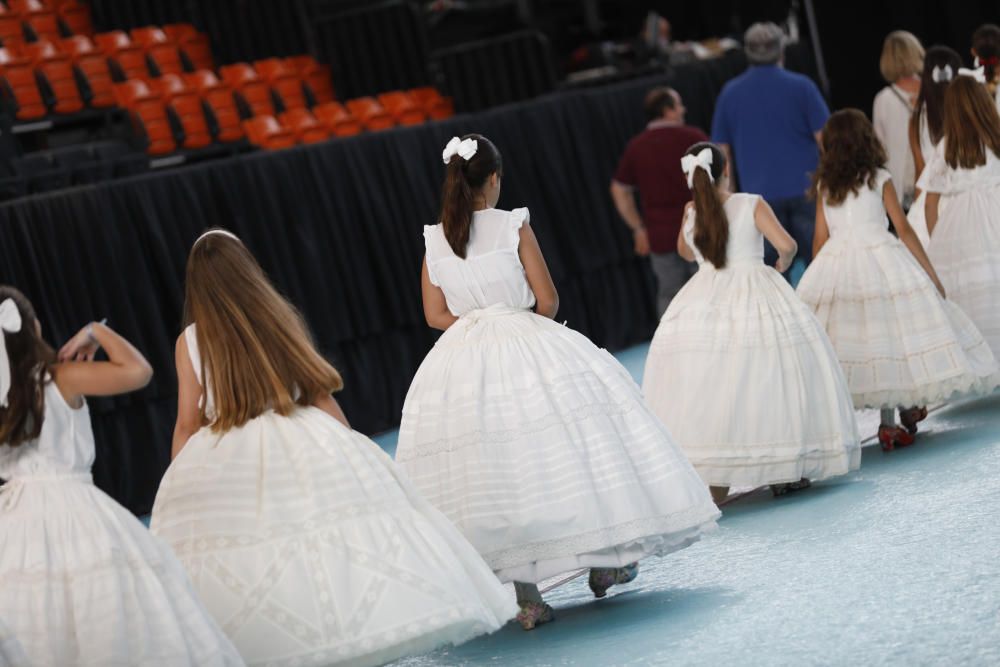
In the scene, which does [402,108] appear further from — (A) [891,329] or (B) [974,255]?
(A) [891,329]

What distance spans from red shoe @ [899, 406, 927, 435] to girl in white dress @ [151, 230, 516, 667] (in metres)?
3.37

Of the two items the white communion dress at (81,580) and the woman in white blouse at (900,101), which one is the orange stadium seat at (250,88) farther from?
the white communion dress at (81,580)

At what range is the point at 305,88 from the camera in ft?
52.7

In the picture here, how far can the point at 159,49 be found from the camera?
1556 cm

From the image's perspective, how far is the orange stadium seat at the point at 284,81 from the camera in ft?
51.4

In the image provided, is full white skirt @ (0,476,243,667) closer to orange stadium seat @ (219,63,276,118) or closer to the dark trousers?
the dark trousers

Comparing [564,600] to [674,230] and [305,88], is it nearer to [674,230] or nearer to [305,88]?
[674,230]

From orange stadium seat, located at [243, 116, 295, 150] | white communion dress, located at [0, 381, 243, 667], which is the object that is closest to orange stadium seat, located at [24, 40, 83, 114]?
orange stadium seat, located at [243, 116, 295, 150]

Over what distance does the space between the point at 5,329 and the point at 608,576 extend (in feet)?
7.36

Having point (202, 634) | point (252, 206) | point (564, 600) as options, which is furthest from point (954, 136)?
point (202, 634)

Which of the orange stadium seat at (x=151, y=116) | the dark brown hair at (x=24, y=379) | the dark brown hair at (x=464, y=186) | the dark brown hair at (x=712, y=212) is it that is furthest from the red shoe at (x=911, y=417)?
the orange stadium seat at (x=151, y=116)

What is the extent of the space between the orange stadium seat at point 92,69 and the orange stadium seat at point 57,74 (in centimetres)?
9

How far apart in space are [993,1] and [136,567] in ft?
46.1

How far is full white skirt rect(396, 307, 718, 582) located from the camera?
5.10 m
